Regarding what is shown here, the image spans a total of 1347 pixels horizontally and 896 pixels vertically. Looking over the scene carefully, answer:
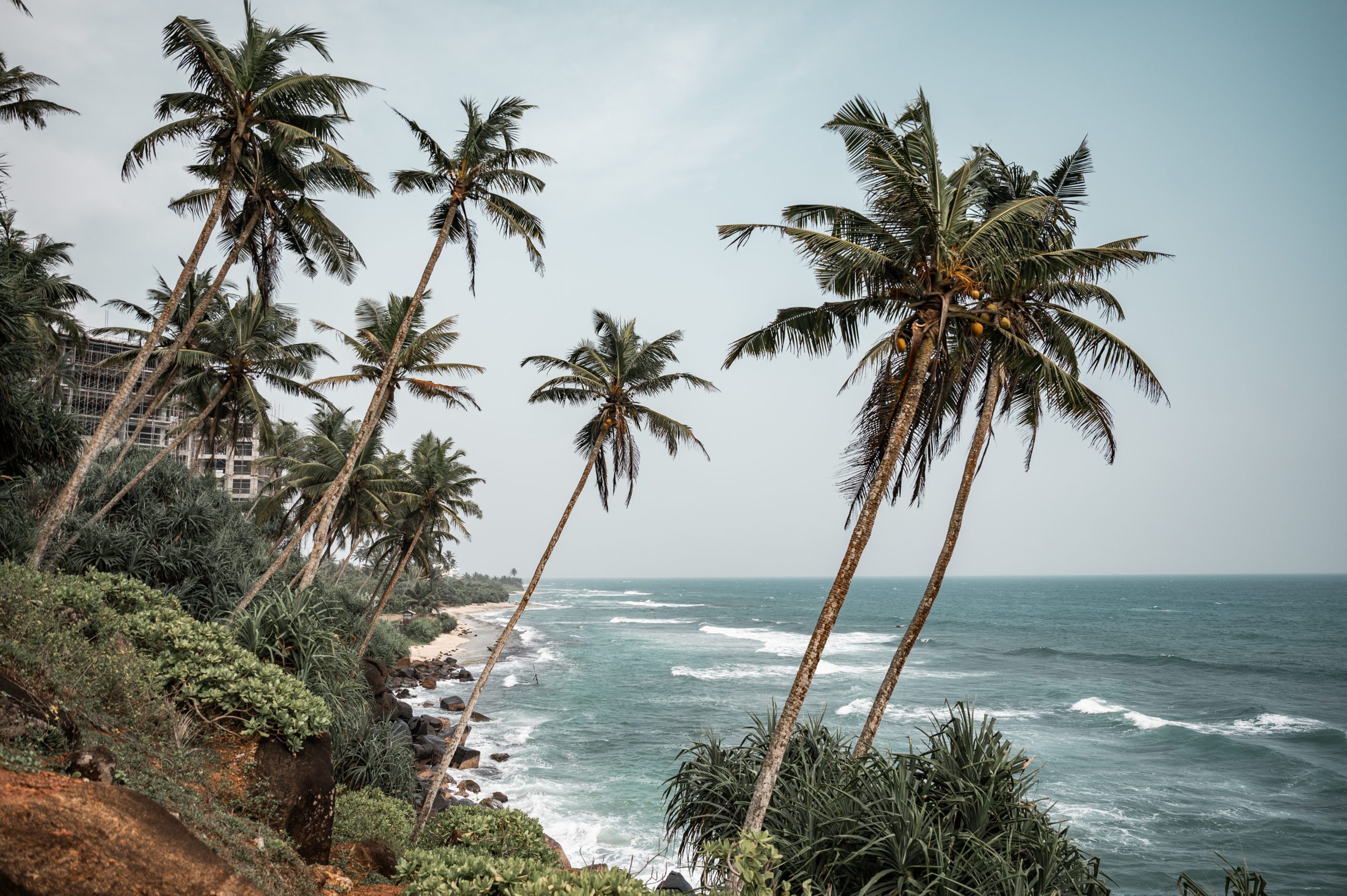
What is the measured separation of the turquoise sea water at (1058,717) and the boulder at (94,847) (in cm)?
885

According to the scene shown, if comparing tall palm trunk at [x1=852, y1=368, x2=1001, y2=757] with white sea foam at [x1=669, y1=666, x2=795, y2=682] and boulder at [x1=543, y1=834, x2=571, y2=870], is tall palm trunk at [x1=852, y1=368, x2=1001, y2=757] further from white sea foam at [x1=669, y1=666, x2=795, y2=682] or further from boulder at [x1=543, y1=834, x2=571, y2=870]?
white sea foam at [x1=669, y1=666, x2=795, y2=682]

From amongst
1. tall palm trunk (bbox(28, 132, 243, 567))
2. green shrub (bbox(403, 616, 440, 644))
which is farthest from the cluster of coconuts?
green shrub (bbox(403, 616, 440, 644))

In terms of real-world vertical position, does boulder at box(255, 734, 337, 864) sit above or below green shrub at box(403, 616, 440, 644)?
above

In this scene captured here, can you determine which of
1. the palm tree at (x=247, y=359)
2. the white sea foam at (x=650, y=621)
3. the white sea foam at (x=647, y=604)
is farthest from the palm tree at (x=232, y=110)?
the white sea foam at (x=647, y=604)

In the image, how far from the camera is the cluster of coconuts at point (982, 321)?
685 centimetres

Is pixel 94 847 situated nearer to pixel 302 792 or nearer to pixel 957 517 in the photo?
pixel 302 792

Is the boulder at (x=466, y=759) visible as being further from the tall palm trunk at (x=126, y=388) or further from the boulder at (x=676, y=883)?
the tall palm trunk at (x=126, y=388)

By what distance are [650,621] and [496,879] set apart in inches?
2623

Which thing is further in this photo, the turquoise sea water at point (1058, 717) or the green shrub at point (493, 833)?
the turquoise sea water at point (1058, 717)

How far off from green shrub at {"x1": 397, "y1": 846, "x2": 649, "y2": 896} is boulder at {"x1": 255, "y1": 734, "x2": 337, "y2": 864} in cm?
200

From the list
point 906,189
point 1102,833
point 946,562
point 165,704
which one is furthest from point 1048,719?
point 165,704

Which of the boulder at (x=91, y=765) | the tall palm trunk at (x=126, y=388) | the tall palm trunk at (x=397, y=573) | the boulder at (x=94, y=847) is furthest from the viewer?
the tall palm trunk at (x=397, y=573)

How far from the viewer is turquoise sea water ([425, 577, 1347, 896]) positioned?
1541cm

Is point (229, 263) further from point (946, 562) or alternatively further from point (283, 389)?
point (946, 562)
